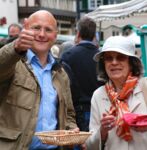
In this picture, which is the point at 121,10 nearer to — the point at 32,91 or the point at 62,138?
the point at 32,91

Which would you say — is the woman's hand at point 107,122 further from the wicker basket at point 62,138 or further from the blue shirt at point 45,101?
the blue shirt at point 45,101

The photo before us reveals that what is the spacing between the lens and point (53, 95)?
4.11m

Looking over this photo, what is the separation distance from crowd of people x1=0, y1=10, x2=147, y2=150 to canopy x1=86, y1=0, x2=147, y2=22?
5530 millimetres

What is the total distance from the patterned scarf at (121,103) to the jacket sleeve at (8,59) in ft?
2.59

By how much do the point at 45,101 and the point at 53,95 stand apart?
0.11 m

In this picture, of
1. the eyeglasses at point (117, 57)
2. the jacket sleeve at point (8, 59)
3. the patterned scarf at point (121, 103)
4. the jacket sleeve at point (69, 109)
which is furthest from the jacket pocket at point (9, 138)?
the eyeglasses at point (117, 57)

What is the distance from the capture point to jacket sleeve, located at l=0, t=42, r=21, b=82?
358 centimetres

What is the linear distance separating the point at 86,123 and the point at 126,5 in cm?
498

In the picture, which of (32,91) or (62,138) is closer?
(62,138)

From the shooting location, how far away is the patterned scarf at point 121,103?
3.78m

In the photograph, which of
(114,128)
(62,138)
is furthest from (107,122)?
(62,138)

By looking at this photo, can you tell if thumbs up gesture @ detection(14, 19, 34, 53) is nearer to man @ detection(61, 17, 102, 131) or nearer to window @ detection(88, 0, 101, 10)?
man @ detection(61, 17, 102, 131)

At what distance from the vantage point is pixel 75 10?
42.7 metres

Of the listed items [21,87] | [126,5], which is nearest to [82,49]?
[21,87]
